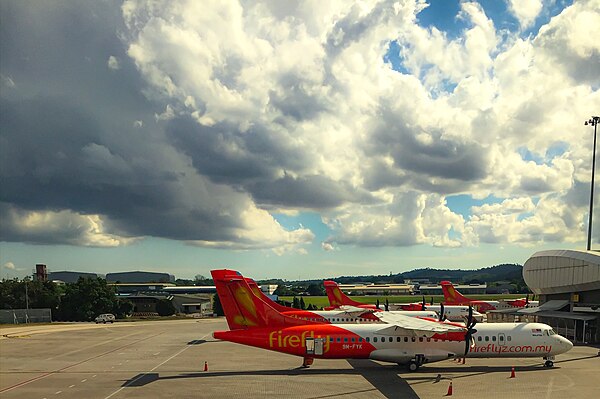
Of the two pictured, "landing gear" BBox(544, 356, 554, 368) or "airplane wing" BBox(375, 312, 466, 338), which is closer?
"airplane wing" BBox(375, 312, 466, 338)

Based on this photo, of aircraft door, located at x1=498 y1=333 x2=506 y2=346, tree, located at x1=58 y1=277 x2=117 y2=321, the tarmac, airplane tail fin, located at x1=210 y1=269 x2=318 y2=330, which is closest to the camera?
the tarmac

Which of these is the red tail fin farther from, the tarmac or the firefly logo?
the firefly logo

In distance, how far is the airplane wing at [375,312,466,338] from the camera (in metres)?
30.2

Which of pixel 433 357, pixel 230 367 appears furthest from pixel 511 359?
pixel 230 367

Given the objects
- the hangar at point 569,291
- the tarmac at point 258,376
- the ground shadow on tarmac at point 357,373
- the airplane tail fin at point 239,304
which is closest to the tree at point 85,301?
the tarmac at point 258,376

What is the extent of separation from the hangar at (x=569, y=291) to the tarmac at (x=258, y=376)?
21.2 ft

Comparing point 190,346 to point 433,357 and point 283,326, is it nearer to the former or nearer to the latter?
point 283,326

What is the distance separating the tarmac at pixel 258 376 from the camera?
88.6 ft

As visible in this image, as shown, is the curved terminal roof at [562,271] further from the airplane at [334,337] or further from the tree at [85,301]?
the tree at [85,301]

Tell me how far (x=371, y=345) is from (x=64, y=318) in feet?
264

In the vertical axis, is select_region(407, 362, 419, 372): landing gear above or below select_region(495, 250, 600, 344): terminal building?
below

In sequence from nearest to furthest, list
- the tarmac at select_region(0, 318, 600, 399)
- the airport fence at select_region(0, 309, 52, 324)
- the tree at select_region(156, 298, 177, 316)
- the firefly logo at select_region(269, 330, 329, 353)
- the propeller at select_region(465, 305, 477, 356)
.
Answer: the tarmac at select_region(0, 318, 600, 399), the propeller at select_region(465, 305, 477, 356), the firefly logo at select_region(269, 330, 329, 353), the airport fence at select_region(0, 309, 52, 324), the tree at select_region(156, 298, 177, 316)

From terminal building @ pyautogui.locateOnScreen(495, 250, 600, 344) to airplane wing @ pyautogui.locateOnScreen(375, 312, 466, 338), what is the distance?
90.1 feet

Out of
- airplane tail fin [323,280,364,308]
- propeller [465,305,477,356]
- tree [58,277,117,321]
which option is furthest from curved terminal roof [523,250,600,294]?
tree [58,277,117,321]
